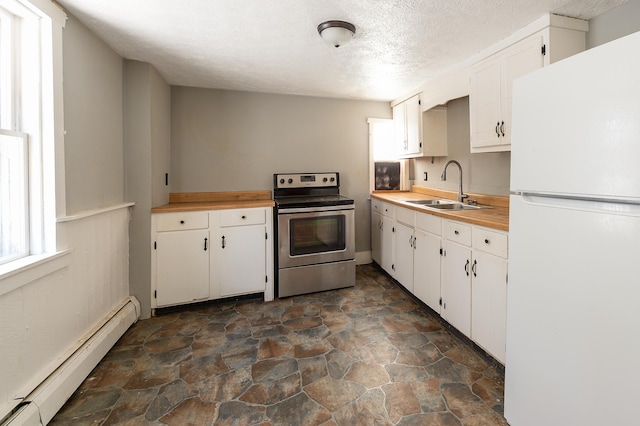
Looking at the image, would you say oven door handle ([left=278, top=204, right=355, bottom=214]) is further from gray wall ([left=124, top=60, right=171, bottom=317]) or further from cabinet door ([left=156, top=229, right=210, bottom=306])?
gray wall ([left=124, top=60, right=171, bottom=317])

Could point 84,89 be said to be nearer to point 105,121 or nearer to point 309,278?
point 105,121

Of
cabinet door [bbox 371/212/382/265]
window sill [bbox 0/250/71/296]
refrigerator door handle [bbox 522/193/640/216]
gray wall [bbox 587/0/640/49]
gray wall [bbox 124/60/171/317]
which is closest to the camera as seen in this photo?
refrigerator door handle [bbox 522/193/640/216]

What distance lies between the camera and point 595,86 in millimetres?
1008

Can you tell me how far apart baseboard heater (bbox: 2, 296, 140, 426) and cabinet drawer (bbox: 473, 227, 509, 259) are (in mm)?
2559

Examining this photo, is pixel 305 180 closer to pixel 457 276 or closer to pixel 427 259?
pixel 427 259

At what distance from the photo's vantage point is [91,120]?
1.97 metres

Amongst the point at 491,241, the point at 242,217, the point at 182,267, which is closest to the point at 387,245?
the point at 491,241

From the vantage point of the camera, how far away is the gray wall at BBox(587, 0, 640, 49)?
1636 millimetres

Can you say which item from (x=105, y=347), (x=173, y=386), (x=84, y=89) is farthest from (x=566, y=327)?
(x=84, y=89)

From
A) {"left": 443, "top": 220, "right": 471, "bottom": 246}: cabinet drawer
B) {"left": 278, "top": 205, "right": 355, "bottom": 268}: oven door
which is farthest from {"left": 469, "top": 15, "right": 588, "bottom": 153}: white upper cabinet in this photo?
{"left": 278, "top": 205, "right": 355, "bottom": 268}: oven door

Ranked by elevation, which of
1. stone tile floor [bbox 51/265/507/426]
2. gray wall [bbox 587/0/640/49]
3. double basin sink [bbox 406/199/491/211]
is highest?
gray wall [bbox 587/0/640/49]

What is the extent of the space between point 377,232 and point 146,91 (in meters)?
2.82

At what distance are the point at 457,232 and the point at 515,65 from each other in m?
→ 1.23

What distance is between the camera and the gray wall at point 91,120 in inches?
69.4
